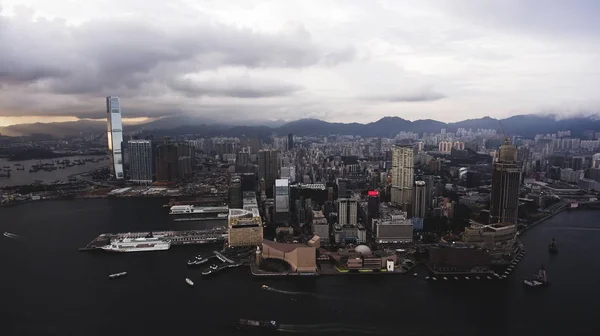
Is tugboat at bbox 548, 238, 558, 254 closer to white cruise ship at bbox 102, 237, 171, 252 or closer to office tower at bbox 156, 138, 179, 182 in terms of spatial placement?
white cruise ship at bbox 102, 237, 171, 252

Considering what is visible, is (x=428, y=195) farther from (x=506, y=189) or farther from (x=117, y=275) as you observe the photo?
(x=117, y=275)

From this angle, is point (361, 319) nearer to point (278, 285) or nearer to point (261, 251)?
point (278, 285)

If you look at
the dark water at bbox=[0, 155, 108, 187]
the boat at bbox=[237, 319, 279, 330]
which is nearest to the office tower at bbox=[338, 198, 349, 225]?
the boat at bbox=[237, 319, 279, 330]

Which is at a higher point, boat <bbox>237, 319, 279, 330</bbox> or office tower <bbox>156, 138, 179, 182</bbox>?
office tower <bbox>156, 138, 179, 182</bbox>

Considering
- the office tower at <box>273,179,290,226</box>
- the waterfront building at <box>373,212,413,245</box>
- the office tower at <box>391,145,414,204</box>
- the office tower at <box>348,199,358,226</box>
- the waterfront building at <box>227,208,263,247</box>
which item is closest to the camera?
the waterfront building at <box>227,208,263,247</box>

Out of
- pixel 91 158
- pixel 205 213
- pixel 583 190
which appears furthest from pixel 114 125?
pixel 583 190

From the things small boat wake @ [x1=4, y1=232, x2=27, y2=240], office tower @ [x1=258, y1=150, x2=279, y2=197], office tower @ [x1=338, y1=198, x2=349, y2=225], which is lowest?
small boat wake @ [x1=4, y1=232, x2=27, y2=240]

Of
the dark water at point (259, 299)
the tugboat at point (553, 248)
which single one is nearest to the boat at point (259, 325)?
the dark water at point (259, 299)
